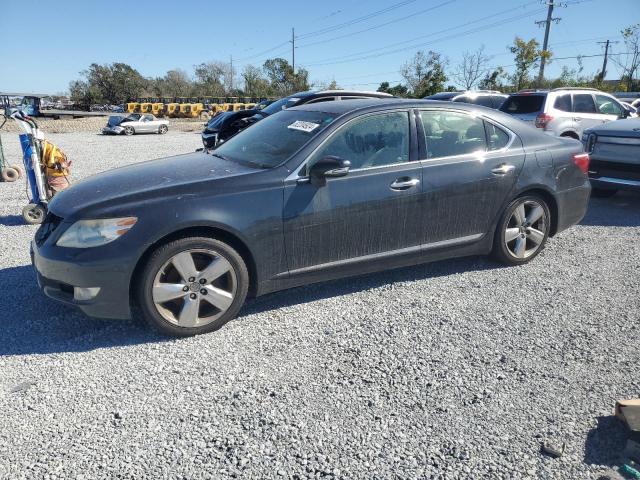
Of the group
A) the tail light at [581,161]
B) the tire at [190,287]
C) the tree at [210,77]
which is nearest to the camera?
the tire at [190,287]

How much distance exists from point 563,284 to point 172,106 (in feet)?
151

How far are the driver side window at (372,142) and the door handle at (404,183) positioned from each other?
17 centimetres

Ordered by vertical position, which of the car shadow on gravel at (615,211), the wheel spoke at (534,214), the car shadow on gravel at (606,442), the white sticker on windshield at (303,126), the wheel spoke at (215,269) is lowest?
the car shadow on gravel at (606,442)

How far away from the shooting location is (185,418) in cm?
258

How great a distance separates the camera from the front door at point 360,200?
3.60 metres

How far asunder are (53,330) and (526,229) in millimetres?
4166

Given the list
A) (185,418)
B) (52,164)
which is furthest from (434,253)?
(52,164)

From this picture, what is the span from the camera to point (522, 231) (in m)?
4.70

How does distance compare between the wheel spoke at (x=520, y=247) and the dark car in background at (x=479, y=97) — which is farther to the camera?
the dark car in background at (x=479, y=97)

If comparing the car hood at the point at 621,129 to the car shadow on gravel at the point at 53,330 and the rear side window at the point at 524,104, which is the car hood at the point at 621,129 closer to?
the rear side window at the point at 524,104

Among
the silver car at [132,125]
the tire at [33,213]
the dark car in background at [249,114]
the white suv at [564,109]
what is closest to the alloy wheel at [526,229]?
the tire at [33,213]

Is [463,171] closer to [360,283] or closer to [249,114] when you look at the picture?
[360,283]

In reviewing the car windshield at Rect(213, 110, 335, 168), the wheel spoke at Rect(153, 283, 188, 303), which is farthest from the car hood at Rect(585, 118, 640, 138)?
the wheel spoke at Rect(153, 283, 188, 303)

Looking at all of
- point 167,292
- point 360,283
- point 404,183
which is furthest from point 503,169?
point 167,292
